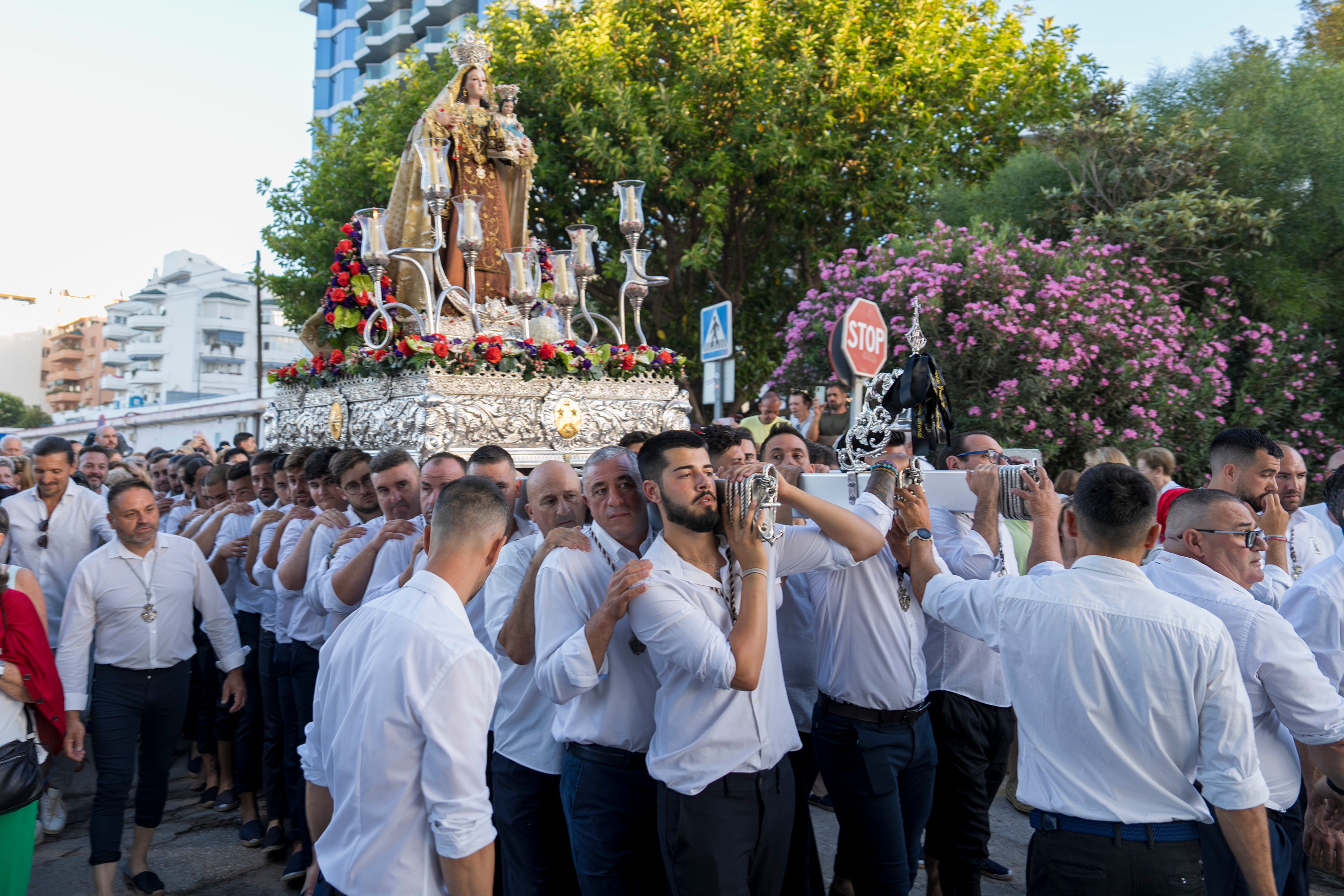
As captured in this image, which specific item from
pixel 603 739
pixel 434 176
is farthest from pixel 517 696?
pixel 434 176

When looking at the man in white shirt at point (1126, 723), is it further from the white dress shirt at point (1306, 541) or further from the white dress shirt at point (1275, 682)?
the white dress shirt at point (1306, 541)

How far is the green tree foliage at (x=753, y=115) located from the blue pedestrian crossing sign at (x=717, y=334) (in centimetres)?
649

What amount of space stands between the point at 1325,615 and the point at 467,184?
834 cm

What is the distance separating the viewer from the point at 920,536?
3.10m

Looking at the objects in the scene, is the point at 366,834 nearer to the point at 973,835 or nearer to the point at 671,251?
the point at 973,835

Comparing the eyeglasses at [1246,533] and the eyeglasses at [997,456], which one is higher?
the eyeglasses at [997,456]

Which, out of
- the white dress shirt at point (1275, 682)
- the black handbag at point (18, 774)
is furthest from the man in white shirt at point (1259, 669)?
the black handbag at point (18, 774)

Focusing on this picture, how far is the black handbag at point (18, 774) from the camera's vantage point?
3352 millimetres

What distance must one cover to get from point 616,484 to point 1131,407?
9160 mm

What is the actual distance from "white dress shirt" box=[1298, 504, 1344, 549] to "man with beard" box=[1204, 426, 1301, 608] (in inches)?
63.9

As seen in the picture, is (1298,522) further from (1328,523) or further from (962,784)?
(962,784)

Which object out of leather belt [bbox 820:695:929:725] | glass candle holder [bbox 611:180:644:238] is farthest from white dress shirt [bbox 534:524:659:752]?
glass candle holder [bbox 611:180:644:238]

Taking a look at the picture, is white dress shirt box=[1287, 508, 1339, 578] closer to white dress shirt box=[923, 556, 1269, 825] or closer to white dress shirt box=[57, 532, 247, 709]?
white dress shirt box=[923, 556, 1269, 825]

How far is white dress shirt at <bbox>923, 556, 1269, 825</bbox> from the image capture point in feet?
7.72
